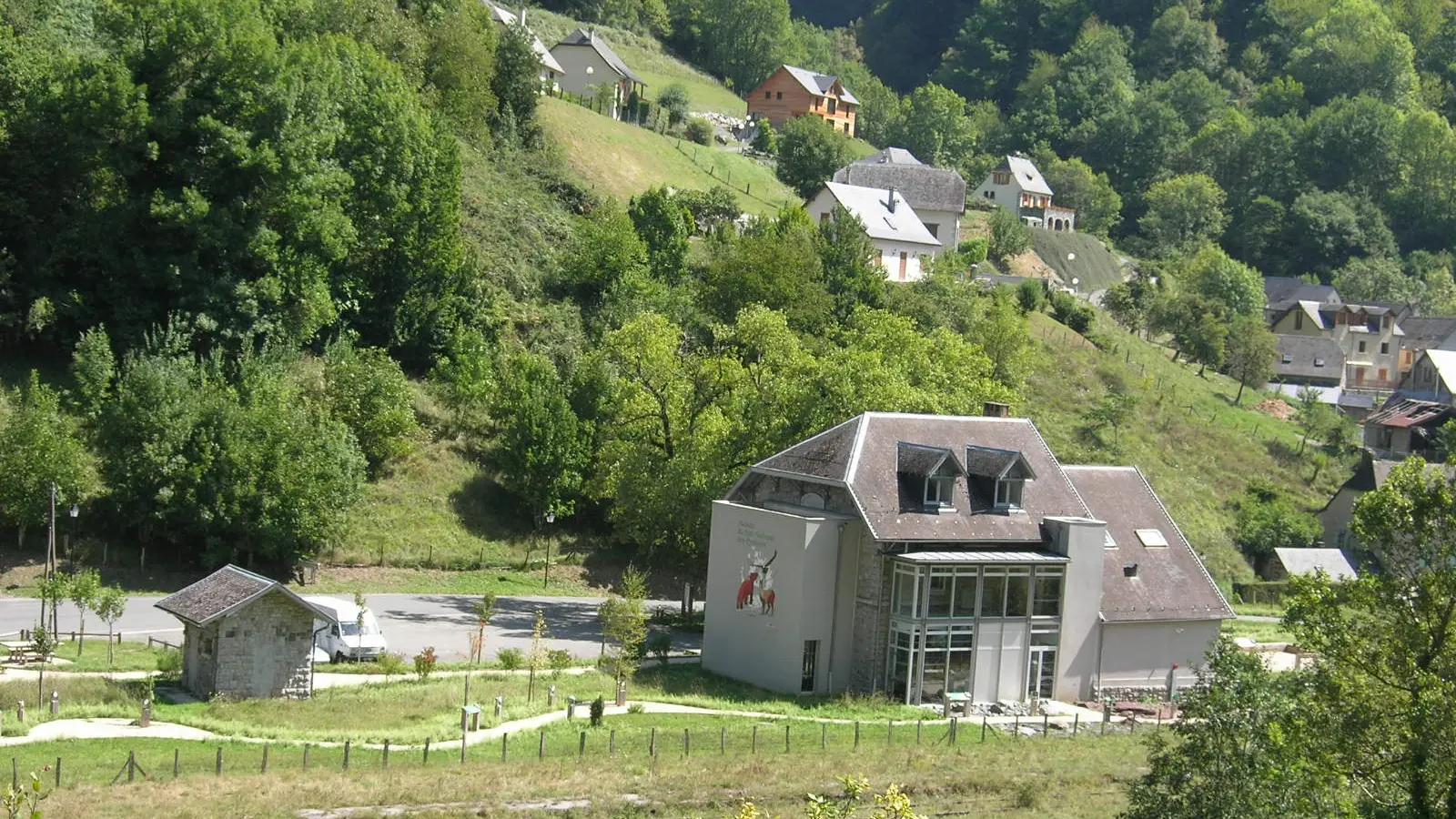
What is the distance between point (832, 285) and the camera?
62.6 meters

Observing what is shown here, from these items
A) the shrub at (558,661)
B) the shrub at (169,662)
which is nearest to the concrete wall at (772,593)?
the shrub at (558,661)

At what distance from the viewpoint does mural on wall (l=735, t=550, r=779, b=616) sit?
118 feet

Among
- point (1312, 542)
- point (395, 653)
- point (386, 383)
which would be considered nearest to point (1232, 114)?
point (1312, 542)

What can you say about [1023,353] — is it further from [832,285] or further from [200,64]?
[200,64]

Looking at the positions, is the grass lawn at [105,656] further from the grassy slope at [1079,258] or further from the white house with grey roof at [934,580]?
the grassy slope at [1079,258]

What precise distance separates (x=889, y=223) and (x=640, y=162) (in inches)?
515

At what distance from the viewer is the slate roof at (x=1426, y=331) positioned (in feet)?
Result: 328

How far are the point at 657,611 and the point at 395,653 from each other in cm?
972

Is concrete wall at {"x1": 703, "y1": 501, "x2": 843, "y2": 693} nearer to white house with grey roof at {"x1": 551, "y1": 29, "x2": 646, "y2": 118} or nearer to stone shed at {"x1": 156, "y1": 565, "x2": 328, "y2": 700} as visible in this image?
stone shed at {"x1": 156, "y1": 565, "x2": 328, "y2": 700}

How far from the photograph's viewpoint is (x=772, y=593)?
35781 millimetres

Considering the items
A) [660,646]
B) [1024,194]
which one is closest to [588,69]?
[1024,194]

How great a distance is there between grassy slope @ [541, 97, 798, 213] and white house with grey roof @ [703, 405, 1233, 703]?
34974mm

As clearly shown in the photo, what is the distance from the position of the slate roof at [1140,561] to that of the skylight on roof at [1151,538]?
10 cm

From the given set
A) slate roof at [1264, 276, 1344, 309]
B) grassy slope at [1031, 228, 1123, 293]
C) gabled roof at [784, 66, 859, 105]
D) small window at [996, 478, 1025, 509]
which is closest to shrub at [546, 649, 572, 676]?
small window at [996, 478, 1025, 509]
